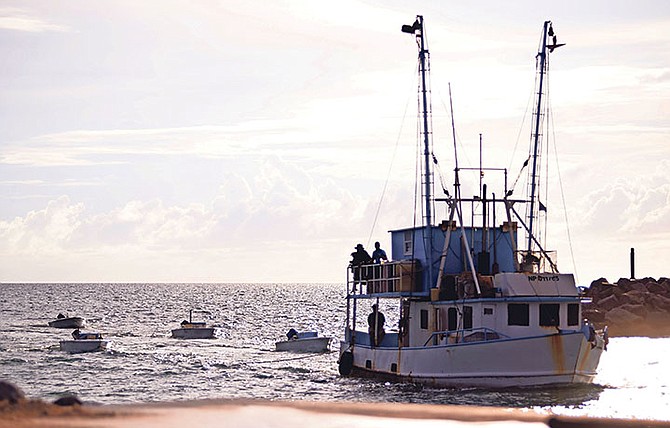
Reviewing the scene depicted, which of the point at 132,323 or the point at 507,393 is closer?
the point at 507,393

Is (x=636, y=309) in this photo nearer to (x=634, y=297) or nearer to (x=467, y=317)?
(x=634, y=297)

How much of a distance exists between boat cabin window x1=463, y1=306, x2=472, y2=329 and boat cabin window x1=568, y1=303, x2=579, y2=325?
400 cm

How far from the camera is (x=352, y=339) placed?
5725 centimetres

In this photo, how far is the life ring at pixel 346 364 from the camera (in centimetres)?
5530

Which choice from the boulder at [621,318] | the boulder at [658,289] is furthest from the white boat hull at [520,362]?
the boulder at [658,289]

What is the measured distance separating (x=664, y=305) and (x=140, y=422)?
82506 mm

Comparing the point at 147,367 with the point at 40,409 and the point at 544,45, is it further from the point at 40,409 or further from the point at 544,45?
the point at 40,409

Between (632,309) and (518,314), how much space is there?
53547 mm


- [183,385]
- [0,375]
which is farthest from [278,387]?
[0,375]

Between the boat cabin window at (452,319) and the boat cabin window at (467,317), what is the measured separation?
3.27 ft

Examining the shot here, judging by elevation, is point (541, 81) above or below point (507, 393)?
above

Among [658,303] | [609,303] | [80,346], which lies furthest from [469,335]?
[609,303]

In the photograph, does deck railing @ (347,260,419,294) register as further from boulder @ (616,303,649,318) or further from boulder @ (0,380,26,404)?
boulder @ (616,303,649,318)

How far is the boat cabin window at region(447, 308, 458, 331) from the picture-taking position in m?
46.8
